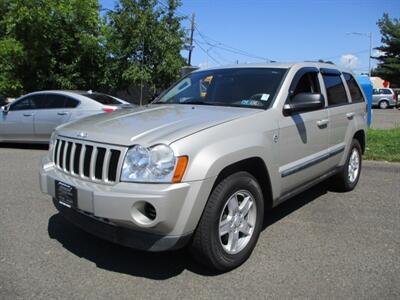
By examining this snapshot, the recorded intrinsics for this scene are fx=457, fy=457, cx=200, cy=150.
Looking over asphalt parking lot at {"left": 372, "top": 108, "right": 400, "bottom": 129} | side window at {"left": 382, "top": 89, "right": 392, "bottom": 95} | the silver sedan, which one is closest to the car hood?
the silver sedan

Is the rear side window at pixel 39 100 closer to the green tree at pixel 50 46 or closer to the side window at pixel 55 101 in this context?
the side window at pixel 55 101

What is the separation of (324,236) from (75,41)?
49.3 ft

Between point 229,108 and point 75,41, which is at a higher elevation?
point 75,41

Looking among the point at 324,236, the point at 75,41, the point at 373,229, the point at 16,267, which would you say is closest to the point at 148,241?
the point at 16,267

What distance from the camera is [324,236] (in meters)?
4.64

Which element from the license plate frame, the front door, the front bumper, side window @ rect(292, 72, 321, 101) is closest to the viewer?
the front bumper

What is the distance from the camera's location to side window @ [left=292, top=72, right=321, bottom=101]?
4.94 meters

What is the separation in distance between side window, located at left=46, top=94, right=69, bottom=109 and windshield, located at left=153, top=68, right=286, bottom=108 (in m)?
5.76

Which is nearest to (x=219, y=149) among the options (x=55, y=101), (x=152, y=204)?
(x=152, y=204)

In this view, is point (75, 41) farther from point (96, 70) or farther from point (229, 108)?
point (229, 108)

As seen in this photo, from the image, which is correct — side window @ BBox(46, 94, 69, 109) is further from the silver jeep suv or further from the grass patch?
the grass patch

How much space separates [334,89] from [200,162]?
3110 mm

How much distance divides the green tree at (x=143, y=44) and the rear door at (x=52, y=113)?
698 centimetres

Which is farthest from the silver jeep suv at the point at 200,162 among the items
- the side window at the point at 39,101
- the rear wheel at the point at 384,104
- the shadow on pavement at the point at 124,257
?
the rear wheel at the point at 384,104
